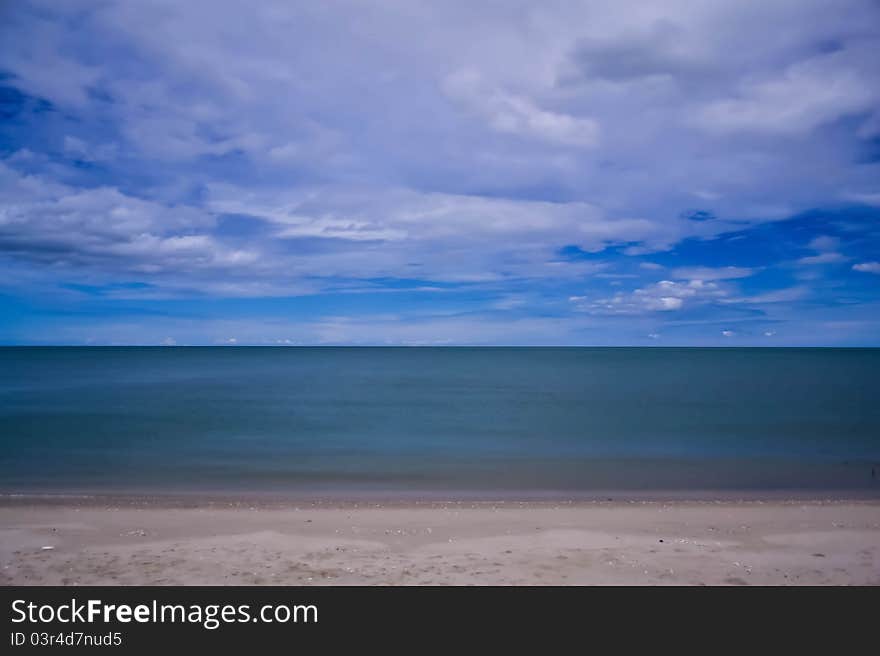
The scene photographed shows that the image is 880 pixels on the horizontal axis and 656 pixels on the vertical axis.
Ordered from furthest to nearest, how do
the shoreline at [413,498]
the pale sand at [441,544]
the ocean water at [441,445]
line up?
the ocean water at [441,445] → the shoreline at [413,498] → the pale sand at [441,544]

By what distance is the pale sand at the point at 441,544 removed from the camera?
7941mm

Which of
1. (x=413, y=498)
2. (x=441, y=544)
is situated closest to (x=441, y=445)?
(x=413, y=498)

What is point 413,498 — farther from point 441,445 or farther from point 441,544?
point 441,445

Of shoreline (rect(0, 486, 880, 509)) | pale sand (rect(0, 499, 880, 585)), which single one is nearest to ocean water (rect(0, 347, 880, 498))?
shoreline (rect(0, 486, 880, 509))

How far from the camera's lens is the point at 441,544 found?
9.56 metres

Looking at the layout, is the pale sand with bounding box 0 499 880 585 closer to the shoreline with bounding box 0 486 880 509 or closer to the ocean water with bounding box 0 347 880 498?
the shoreline with bounding box 0 486 880 509

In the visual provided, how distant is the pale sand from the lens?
26.1ft

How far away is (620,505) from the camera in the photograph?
13.3 metres

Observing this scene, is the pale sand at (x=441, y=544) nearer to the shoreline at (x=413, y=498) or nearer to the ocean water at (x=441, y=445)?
the shoreline at (x=413, y=498)

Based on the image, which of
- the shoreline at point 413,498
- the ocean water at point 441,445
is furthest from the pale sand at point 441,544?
the ocean water at point 441,445
